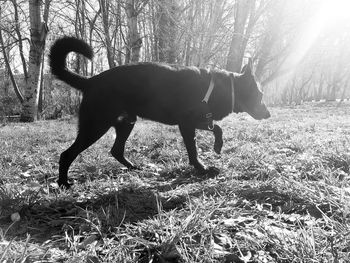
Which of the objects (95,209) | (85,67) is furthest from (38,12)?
(95,209)

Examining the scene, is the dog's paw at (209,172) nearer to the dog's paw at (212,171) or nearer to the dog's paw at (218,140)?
the dog's paw at (212,171)

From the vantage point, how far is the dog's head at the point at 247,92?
4.13m

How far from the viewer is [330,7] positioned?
51.8 feet

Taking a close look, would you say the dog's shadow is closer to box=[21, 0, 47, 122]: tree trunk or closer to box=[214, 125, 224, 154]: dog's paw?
box=[214, 125, 224, 154]: dog's paw

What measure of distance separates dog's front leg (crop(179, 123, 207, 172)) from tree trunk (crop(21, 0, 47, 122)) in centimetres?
774

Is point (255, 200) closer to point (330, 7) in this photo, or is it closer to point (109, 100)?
point (109, 100)

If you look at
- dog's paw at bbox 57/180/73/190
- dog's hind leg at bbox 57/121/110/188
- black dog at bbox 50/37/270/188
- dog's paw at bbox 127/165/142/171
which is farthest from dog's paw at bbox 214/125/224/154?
dog's paw at bbox 57/180/73/190

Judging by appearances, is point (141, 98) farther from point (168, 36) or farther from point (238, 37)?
point (238, 37)

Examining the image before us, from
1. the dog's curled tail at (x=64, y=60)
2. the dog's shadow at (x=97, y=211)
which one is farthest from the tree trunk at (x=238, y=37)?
the dog's shadow at (x=97, y=211)

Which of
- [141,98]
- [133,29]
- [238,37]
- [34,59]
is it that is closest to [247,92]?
[141,98]

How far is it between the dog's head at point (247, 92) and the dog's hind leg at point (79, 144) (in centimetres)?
199

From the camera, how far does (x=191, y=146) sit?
333 cm

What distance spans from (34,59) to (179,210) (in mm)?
8961

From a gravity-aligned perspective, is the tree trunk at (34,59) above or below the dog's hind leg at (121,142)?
above
